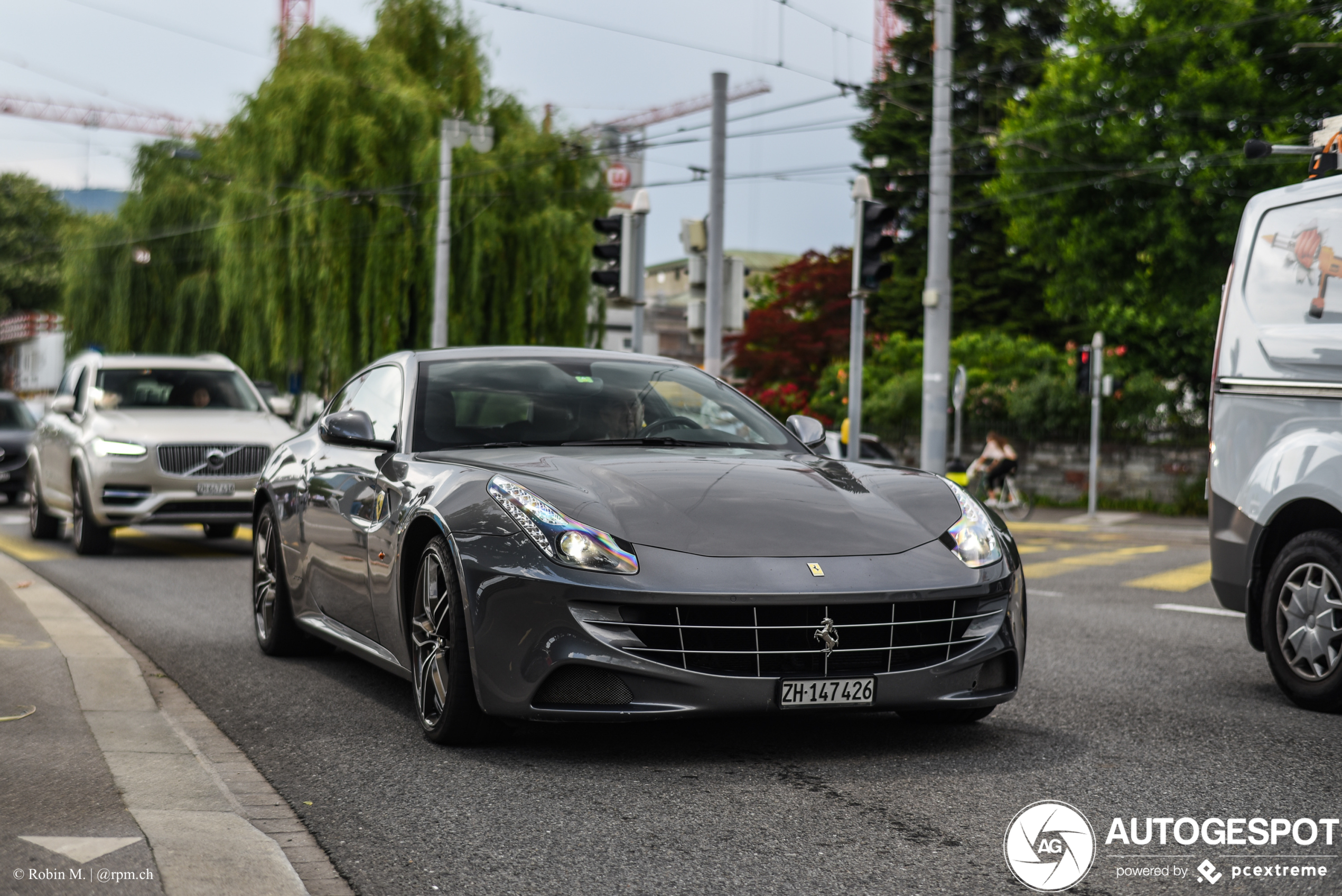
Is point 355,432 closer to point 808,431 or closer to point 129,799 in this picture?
point 808,431

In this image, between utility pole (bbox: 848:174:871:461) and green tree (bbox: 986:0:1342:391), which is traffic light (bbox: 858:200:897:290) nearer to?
utility pole (bbox: 848:174:871:461)

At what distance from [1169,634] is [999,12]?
145 feet

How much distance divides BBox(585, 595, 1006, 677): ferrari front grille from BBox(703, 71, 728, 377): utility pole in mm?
13052

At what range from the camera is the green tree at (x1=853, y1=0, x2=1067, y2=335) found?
47625 mm

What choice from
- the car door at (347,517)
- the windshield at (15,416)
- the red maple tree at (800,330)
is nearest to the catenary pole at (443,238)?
the windshield at (15,416)

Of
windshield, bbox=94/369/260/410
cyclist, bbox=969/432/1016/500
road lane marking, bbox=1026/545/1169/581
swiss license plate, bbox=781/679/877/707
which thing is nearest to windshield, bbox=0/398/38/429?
windshield, bbox=94/369/260/410

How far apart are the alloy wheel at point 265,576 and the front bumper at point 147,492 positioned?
18.1 feet

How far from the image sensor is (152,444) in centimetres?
1327

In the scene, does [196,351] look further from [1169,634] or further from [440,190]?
[1169,634]

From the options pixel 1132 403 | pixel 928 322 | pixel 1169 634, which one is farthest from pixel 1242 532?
pixel 1132 403

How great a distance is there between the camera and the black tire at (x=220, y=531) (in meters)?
16.2

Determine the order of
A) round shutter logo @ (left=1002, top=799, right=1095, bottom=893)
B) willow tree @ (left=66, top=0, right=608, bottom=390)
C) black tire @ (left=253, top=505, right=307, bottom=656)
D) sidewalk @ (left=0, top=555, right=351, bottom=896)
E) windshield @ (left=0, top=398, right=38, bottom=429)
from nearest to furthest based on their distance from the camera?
sidewalk @ (left=0, top=555, right=351, bottom=896), round shutter logo @ (left=1002, top=799, right=1095, bottom=893), black tire @ (left=253, top=505, right=307, bottom=656), windshield @ (left=0, top=398, right=38, bottom=429), willow tree @ (left=66, top=0, right=608, bottom=390)

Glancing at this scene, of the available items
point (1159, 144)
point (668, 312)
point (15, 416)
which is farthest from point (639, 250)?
point (668, 312)

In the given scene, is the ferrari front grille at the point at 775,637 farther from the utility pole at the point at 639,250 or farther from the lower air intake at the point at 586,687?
the utility pole at the point at 639,250
